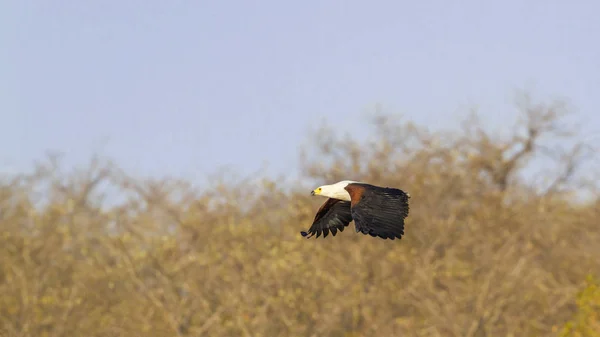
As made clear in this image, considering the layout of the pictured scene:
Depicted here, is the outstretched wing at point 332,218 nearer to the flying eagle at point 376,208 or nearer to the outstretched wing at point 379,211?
the flying eagle at point 376,208

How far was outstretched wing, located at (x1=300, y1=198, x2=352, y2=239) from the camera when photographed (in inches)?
675

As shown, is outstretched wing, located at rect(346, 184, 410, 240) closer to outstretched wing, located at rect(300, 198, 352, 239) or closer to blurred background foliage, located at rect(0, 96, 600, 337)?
outstretched wing, located at rect(300, 198, 352, 239)

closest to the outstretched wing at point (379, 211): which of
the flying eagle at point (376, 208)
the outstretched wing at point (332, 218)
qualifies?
the flying eagle at point (376, 208)

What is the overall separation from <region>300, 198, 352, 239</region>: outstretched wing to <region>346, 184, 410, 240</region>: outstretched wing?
6.39 feet

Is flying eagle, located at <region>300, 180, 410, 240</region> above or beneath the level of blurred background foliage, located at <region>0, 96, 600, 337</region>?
beneath

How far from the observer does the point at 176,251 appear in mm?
38656

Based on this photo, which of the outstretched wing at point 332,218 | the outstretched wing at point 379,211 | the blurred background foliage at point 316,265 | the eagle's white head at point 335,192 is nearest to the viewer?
the outstretched wing at point 379,211

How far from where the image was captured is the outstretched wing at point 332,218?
17156 millimetres

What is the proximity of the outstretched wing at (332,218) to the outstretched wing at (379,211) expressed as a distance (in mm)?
1949

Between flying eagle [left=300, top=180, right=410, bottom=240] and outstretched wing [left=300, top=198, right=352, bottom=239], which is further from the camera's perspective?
outstretched wing [left=300, top=198, right=352, bottom=239]

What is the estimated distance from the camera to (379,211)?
14.8 meters

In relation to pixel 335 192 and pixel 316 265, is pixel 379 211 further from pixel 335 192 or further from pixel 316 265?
pixel 316 265

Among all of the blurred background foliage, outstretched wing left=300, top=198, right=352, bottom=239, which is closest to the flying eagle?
outstretched wing left=300, top=198, right=352, bottom=239

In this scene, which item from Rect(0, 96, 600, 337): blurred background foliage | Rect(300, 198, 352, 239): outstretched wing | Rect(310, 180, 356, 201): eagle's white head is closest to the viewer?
Rect(310, 180, 356, 201): eagle's white head
